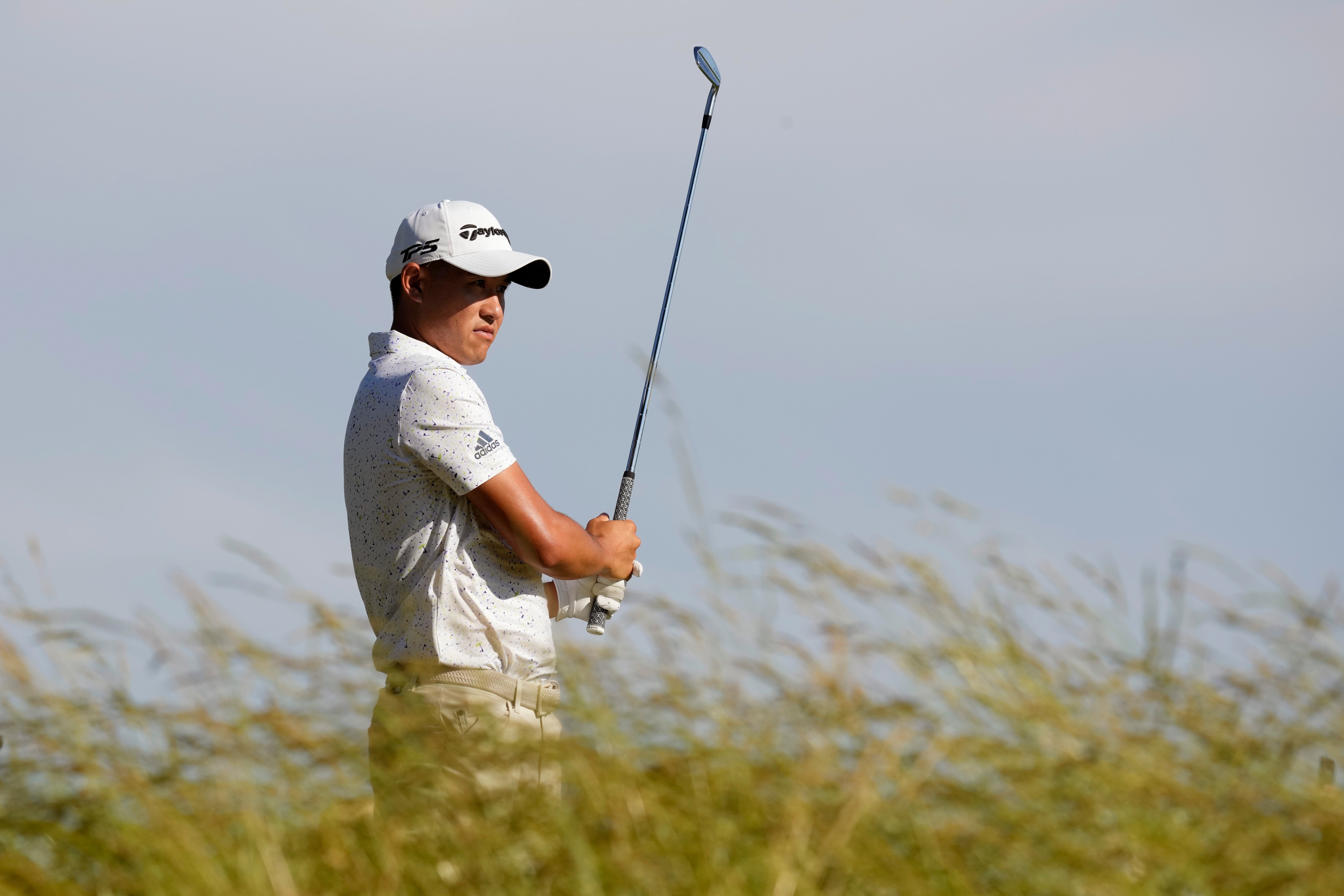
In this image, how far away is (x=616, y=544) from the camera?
12.8ft

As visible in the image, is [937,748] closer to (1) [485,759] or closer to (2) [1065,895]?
(2) [1065,895]

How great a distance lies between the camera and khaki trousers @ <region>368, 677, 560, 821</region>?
119 inches

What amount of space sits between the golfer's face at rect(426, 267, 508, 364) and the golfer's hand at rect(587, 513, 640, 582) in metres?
0.56

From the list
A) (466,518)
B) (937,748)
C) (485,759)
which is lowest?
(485,759)

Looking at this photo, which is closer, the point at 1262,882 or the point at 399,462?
the point at 1262,882

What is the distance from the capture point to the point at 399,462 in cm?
364

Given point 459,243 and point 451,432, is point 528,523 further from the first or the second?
point 459,243

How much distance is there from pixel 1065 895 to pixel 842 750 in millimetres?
551

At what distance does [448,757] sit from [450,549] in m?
0.64

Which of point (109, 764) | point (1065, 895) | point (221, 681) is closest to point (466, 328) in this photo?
point (221, 681)

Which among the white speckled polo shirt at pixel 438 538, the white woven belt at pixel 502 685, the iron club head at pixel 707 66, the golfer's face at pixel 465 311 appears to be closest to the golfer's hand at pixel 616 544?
the white speckled polo shirt at pixel 438 538

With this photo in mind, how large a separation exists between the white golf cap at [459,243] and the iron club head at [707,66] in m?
1.48

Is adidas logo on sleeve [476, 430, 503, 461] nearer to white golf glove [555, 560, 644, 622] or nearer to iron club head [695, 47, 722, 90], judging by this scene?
white golf glove [555, 560, 644, 622]

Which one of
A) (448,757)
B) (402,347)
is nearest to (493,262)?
(402,347)
